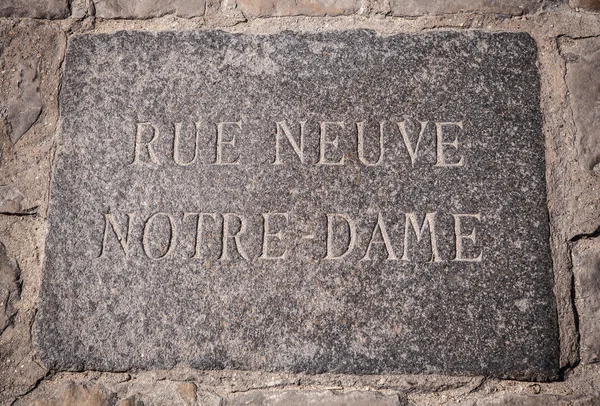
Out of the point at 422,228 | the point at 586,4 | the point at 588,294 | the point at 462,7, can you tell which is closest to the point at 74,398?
the point at 422,228

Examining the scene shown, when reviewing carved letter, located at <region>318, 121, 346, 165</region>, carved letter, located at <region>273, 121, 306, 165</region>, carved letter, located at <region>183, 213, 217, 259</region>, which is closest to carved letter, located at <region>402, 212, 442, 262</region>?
carved letter, located at <region>318, 121, 346, 165</region>

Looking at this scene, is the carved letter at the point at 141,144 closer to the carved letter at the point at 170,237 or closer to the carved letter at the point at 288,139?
the carved letter at the point at 170,237

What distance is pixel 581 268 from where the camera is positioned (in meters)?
1.44

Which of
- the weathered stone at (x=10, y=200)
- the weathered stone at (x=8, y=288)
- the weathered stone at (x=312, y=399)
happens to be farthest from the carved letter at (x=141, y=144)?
the weathered stone at (x=312, y=399)

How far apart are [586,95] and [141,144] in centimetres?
141

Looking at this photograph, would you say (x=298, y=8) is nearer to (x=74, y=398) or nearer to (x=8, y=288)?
(x=8, y=288)

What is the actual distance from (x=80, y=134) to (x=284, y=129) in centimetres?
64

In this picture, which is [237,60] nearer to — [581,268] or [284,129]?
[284,129]

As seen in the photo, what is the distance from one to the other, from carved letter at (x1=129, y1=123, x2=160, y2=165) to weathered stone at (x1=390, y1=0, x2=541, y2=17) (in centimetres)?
87

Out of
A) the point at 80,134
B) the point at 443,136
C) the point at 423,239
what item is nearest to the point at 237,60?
the point at 80,134

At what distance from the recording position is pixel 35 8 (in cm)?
164

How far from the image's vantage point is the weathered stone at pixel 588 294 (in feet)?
4.62

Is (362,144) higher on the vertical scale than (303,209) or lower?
higher

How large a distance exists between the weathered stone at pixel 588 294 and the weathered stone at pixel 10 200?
1716 mm
